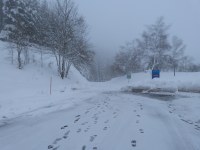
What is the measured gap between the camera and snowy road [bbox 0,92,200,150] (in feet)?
17.8

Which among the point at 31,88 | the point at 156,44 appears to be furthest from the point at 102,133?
the point at 156,44

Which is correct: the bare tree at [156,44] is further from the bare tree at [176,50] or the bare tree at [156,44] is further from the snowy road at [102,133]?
the snowy road at [102,133]

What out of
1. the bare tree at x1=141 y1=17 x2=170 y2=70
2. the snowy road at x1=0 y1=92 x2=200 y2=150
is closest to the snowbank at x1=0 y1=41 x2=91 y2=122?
the snowy road at x1=0 y1=92 x2=200 y2=150

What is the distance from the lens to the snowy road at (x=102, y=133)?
5.43 meters

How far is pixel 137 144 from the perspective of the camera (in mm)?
5438

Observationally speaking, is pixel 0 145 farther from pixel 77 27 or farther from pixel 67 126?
pixel 77 27

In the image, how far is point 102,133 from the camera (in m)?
6.42

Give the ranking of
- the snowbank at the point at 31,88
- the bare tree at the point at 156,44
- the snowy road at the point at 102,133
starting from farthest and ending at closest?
the bare tree at the point at 156,44 → the snowbank at the point at 31,88 → the snowy road at the point at 102,133

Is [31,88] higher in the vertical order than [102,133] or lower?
higher

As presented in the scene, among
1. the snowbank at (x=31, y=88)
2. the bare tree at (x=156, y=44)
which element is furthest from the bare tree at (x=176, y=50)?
the snowbank at (x=31, y=88)

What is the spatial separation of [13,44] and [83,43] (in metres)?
8.52

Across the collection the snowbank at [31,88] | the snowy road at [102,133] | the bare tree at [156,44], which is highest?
the bare tree at [156,44]

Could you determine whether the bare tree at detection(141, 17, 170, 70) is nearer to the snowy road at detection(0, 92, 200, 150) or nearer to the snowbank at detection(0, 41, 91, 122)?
the snowbank at detection(0, 41, 91, 122)

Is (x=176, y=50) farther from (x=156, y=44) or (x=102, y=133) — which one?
(x=102, y=133)
